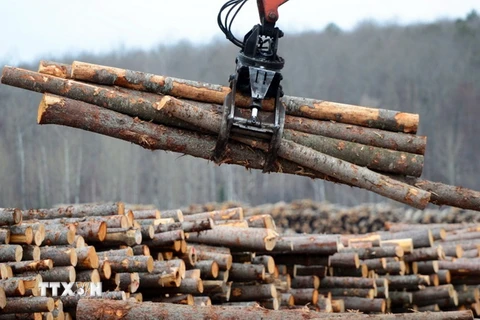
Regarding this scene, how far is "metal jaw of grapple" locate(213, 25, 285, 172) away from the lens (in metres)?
7.43

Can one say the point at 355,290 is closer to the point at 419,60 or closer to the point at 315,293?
the point at 315,293

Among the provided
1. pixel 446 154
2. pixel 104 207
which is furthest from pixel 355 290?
pixel 446 154

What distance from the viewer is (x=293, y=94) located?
4434 centimetres

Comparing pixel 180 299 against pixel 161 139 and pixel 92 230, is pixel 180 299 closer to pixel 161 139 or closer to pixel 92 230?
pixel 92 230

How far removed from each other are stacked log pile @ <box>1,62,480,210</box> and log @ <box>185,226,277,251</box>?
11.0ft

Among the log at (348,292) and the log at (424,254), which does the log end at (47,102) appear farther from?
the log at (424,254)

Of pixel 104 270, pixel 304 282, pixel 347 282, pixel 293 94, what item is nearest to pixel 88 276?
pixel 104 270

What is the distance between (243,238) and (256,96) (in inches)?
170

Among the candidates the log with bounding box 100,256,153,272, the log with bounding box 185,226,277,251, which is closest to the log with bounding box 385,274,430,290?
the log with bounding box 185,226,277,251

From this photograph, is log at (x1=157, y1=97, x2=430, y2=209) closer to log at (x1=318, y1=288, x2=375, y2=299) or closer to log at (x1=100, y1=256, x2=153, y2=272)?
log at (x1=100, y1=256, x2=153, y2=272)

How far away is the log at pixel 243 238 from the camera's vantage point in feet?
37.3

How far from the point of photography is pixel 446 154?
41.5 m

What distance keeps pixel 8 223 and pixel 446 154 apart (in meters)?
34.5

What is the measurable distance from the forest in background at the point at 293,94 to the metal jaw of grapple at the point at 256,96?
24.4m
